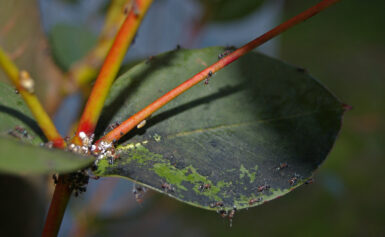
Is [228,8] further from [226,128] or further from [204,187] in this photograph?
[204,187]

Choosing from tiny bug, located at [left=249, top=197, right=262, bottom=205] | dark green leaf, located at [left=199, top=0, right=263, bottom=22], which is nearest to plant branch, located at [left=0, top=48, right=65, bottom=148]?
tiny bug, located at [left=249, top=197, right=262, bottom=205]

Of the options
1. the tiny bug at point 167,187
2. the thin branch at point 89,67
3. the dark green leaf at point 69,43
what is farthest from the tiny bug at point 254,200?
the dark green leaf at point 69,43

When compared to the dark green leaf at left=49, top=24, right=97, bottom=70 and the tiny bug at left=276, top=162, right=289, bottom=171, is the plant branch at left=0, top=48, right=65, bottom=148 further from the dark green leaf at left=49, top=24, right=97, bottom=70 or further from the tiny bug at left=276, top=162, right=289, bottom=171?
the dark green leaf at left=49, top=24, right=97, bottom=70

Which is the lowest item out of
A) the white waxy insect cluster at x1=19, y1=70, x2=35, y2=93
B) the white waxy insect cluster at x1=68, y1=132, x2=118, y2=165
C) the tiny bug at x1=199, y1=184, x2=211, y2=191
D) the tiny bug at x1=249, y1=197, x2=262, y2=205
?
the tiny bug at x1=249, y1=197, x2=262, y2=205

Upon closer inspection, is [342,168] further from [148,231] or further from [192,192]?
[192,192]

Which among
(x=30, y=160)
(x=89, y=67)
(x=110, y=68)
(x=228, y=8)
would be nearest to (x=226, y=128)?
(x=110, y=68)

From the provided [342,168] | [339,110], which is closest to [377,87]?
[342,168]

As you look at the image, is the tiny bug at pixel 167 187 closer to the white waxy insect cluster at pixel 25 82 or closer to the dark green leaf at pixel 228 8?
the white waxy insect cluster at pixel 25 82
